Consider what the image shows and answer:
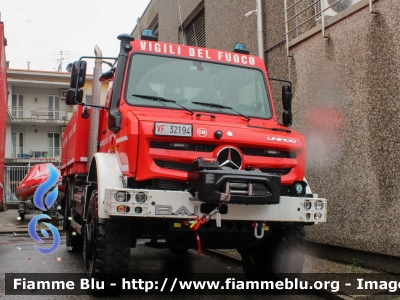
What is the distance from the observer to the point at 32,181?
1520 cm

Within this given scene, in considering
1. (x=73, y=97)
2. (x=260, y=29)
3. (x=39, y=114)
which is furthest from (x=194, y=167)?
(x=39, y=114)

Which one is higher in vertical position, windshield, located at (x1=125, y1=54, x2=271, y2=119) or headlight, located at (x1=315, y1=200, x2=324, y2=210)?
windshield, located at (x1=125, y1=54, x2=271, y2=119)

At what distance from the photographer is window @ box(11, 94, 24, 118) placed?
117 ft

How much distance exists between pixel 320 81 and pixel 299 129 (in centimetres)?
102

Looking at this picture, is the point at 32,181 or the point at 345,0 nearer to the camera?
the point at 345,0

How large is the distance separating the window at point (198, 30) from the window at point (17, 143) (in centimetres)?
2391

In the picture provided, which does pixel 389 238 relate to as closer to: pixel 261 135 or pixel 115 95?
pixel 261 135

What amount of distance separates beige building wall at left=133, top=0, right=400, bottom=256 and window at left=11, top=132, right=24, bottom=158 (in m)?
30.5

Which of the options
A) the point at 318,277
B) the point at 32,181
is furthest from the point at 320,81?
the point at 32,181

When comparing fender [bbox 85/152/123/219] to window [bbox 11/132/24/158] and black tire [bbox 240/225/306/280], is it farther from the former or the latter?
window [bbox 11/132/24/158]

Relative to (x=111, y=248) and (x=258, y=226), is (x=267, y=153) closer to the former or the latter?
(x=258, y=226)

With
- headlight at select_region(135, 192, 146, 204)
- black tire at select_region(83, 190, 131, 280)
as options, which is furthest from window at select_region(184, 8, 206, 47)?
headlight at select_region(135, 192, 146, 204)

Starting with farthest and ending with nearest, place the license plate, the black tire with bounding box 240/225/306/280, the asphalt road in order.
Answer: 1. the asphalt road
2. the black tire with bounding box 240/225/306/280
3. the license plate

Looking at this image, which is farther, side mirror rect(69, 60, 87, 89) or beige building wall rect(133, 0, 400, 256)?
beige building wall rect(133, 0, 400, 256)
